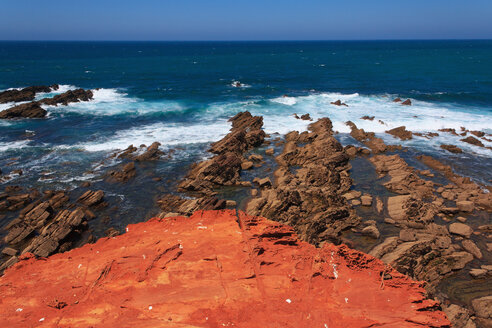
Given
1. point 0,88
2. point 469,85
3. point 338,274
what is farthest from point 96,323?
point 469,85

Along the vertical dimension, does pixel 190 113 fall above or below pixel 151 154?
above

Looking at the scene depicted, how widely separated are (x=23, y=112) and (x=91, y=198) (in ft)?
93.5

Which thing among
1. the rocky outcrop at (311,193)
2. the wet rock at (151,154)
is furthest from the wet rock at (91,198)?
the rocky outcrop at (311,193)

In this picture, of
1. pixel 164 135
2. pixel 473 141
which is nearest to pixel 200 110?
pixel 164 135

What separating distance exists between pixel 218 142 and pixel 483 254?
924 inches

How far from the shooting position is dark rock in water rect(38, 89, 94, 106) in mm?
46125

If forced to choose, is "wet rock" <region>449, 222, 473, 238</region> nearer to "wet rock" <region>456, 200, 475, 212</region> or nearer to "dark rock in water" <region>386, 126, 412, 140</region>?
"wet rock" <region>456, 200, 475, 212</region>

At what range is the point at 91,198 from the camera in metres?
21.5

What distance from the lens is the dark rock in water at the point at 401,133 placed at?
3416 centimetres

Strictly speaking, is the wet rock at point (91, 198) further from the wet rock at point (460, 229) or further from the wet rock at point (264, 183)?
the wet rock at point (460, 229)

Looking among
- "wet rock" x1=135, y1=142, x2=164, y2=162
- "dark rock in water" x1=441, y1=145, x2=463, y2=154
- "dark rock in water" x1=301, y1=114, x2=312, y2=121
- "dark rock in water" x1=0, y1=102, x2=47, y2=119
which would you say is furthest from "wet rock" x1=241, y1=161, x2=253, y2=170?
"dark rock in water" x1=0, y1=102, x2=47, y2=119

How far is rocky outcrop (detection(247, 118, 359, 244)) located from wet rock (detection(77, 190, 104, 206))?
1112 centimetres

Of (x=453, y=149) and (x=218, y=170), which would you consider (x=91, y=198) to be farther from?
(x=453, y=149)

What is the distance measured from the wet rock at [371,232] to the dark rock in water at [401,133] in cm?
2013
